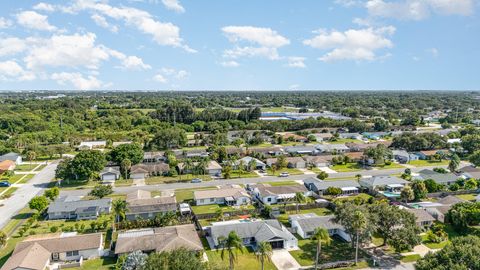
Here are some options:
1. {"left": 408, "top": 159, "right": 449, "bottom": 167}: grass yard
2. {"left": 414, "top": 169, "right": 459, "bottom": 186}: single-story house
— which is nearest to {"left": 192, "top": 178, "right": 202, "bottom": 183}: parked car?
{"left": 414, "top": 169, "right": 459, "bottom": 186}: single-story house

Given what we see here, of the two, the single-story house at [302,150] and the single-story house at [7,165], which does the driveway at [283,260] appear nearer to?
the single-story house at [302,150]

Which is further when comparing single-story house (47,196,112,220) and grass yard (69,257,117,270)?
single-story house (47,196,112,220)

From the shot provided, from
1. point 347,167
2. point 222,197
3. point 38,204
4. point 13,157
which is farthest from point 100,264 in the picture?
point 13,157

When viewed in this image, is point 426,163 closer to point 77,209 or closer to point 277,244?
point 277,244

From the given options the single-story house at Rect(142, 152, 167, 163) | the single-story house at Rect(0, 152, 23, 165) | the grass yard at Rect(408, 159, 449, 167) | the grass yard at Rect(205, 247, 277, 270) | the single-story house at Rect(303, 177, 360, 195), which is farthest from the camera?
the single-story house at Rect(142, 152, 167, 163)

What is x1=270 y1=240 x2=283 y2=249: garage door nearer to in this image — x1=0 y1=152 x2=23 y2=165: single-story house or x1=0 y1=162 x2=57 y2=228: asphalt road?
x1=0 y1=162 x2=57 y2=228: asphalt road

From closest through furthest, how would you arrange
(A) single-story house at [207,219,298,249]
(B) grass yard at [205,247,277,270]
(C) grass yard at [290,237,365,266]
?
(B) grass yard at [205,247,277,270], (C) grass yard at [290,237,365,266], (A) single-story house at [207,219,298,249]
